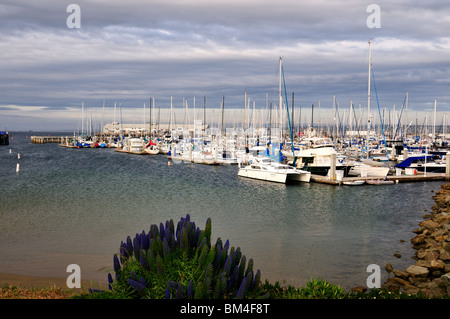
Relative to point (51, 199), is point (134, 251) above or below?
above

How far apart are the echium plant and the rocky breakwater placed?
604 centimetres

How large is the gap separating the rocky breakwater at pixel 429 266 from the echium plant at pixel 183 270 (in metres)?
6.04

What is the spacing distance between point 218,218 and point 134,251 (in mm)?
18852

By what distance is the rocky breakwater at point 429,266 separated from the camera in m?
13.0

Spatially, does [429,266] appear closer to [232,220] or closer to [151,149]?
[232,220]

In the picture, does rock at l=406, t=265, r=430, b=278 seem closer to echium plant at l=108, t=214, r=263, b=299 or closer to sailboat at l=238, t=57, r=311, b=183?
echium plant at l=108, t=214, r=263, b=299

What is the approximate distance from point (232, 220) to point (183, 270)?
62.3 ft

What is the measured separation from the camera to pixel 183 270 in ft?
28.7

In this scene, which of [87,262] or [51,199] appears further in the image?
[51,199]

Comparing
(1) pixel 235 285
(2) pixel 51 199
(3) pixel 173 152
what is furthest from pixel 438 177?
(3) pixel 173 152

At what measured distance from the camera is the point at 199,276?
28.0 ft

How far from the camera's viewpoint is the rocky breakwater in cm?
1304
